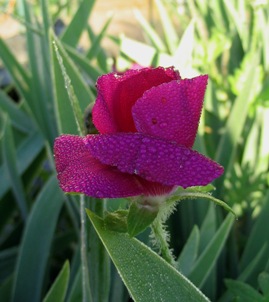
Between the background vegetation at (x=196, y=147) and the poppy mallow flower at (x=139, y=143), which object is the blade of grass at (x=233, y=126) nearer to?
the background vegetation at (x=196, y=147)

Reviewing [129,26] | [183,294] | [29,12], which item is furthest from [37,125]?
[129,26]

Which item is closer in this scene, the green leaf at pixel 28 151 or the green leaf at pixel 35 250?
the green leaf at pixel 35 250

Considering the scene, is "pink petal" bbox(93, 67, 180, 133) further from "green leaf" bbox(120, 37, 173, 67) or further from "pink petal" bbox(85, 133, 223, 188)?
"green leaf" bbox(120, 37, 173, 67)

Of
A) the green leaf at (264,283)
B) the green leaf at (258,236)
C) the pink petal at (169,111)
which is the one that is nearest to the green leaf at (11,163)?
the green leaf at (258,236)

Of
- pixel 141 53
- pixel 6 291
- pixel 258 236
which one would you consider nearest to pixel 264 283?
pixel 258 236

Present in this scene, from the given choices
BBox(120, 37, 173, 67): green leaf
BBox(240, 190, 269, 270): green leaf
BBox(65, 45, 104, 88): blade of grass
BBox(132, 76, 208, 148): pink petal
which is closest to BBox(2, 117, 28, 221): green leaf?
BBox(65, 45, 104, 88): blade of grass

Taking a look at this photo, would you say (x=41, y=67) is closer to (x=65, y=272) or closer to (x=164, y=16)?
(x=164, y=16)

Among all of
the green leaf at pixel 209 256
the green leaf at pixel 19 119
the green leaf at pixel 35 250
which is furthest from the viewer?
the green leaf at pixel 19 119

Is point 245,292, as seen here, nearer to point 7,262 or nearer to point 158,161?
point 158,161
